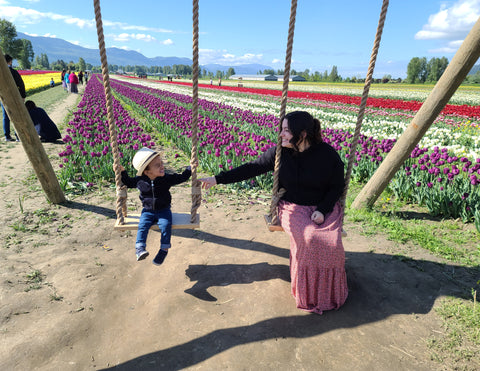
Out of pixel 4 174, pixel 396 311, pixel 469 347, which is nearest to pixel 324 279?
pixel 396 311

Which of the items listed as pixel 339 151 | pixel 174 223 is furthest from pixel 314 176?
pixel 339 151

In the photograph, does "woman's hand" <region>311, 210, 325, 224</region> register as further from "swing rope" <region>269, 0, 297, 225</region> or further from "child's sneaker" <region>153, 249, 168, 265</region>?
"child's sneaker" <region>153, 249, 168, 265</region>

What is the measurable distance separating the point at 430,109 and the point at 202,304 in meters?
3.65

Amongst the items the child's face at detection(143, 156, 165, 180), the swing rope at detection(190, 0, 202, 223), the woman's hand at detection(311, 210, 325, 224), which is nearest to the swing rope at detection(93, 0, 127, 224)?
the child's face at detection(143, 156, 165, 180)

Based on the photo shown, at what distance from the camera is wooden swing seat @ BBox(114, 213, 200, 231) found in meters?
2.97

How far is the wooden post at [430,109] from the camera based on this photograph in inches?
139

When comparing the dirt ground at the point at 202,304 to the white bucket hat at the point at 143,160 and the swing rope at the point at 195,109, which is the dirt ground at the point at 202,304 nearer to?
the swing rope at the point at 195,109

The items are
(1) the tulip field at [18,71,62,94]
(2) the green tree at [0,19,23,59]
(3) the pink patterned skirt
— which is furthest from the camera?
(2) the green tree at [0,19,23,59]

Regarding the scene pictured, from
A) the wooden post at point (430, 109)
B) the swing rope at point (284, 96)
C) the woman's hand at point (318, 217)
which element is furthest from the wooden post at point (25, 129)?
the wooden post at point (430, 109)

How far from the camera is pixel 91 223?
452cm

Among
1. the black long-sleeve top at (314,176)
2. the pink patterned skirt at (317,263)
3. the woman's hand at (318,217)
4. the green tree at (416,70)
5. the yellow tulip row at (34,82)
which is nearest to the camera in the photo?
the pink patterned skirt at (317,263)

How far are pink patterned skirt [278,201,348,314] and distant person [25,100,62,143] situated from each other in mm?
9069

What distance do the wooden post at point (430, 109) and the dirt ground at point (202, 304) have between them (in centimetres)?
75

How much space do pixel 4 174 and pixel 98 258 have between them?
14.1 feet
